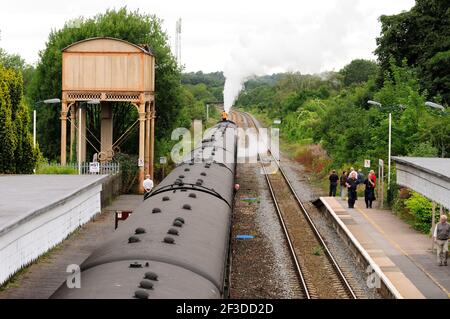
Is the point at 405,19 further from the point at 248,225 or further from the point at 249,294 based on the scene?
the point at 249,294

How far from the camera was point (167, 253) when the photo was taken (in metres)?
9.70

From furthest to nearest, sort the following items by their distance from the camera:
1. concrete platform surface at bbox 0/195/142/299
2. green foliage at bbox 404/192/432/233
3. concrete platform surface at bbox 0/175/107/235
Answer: green foliage at bbox 404/192/432/233 < concrete platform surface at bbox 0/175/107/235 < concrete platform surface at bbox 0/195/142/299

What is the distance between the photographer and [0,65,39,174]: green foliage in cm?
2758

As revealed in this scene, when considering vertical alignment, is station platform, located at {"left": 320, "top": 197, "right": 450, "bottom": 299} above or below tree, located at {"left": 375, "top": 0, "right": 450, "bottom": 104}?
below

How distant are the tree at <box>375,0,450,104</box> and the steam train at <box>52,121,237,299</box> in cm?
2665

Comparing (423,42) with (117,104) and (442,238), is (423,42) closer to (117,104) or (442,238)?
(117,104)

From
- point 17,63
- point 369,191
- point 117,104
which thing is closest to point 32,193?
point 369,191

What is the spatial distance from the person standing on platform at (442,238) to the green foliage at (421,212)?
4729 mm

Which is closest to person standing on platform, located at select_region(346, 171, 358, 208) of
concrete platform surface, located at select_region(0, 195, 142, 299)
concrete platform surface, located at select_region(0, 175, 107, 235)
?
concrete platform surface, located at select_region(0, 195, 142, 299)

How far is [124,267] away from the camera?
9023mm

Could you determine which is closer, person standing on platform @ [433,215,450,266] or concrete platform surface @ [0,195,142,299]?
concrete platform surface @ [0,195,142,299]

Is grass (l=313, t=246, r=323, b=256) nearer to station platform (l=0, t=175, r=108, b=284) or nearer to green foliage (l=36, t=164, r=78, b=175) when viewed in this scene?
station platform (l=0, t=175, r=108, b=284)

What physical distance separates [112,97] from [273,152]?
23749mm

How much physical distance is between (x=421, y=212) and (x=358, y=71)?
66.8 metres
